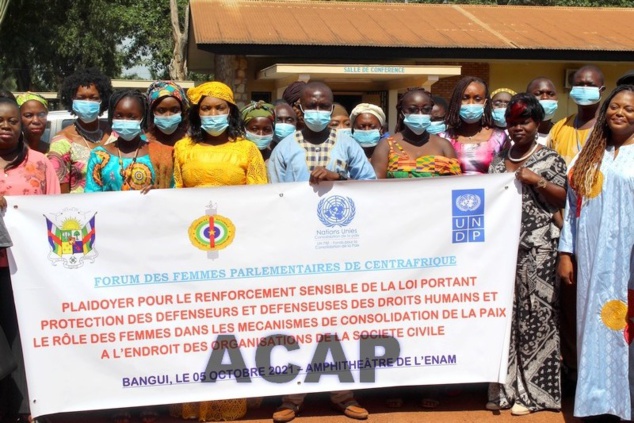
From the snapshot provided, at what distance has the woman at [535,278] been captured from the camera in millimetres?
4348

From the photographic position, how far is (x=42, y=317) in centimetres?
411

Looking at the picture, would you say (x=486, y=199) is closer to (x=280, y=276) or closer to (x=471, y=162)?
(x=471, y=162)

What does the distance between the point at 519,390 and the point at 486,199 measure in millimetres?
1183

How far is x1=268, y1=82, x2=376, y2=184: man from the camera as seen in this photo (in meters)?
4.46

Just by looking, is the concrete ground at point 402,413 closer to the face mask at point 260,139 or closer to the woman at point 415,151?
the woman at point 415,151

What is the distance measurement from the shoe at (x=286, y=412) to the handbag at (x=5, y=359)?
1.50 metres

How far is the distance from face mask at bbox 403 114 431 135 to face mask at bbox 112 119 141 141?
5.59ft

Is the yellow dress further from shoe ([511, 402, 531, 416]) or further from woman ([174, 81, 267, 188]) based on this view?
shoe ([511, 402, 531, 416])

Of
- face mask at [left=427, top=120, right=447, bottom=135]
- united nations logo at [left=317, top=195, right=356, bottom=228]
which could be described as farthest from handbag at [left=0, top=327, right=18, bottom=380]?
face mask at [left=427, top=120, right=447, bottom=135]

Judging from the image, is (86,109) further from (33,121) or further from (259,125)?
(259,125)

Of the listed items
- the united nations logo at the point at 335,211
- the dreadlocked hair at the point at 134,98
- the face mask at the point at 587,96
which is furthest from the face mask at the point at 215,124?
the face mask at the point at 587,96

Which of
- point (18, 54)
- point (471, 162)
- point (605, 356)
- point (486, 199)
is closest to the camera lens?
point (605, 356)

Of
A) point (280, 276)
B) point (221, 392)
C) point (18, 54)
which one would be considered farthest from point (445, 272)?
point (18, 54)

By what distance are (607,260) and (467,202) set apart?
83 centimetres
